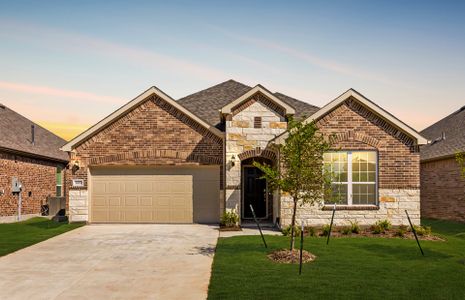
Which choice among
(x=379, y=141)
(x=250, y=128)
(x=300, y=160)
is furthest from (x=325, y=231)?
(x=250, y=128)

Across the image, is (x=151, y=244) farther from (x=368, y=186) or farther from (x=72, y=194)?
(x=368, y=186)

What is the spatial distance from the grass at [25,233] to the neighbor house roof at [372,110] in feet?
34.9

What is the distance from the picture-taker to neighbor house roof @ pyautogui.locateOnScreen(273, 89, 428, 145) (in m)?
17.6

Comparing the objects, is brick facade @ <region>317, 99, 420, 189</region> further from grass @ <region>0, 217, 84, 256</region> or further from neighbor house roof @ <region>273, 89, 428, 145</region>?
grass @ <region>0, 217, 84, 256</region>

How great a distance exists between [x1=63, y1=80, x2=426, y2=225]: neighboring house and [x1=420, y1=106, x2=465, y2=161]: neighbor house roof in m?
7.17

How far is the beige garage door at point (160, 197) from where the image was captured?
20.0 meters

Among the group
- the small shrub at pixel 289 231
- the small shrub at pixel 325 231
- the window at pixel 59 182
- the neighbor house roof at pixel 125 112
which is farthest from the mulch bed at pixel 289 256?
the window at pixel 59 182

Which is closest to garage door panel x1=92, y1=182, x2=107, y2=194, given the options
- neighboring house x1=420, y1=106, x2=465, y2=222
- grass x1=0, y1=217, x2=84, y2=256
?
grass x1=0, y1=217, x2=84, y2=256

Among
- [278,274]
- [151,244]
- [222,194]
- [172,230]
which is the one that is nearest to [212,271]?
[278,274]

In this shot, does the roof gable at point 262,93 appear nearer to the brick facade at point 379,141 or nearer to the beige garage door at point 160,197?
the brick facade at point 379,141

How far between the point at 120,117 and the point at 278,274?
12339 mm

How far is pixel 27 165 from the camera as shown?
24391 mm

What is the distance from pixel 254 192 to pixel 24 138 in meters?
13.5

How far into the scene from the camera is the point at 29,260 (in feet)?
39.4
